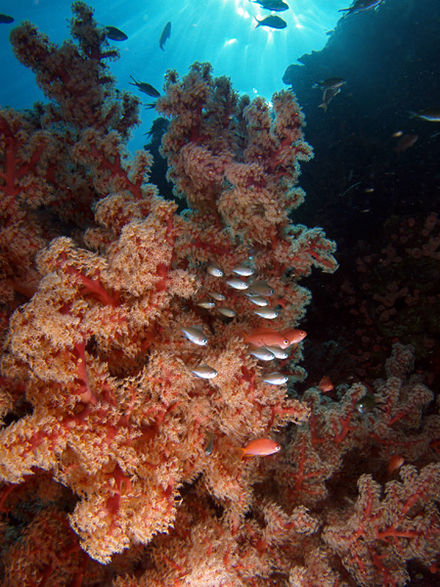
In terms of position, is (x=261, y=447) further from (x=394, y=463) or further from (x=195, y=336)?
(x=394, y=463)

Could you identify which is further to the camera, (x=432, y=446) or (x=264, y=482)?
(x=432, y=446)

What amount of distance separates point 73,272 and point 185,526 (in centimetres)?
235

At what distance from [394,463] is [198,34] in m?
50.4

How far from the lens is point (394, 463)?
11.5 ft

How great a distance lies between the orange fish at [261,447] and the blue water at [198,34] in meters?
29.0

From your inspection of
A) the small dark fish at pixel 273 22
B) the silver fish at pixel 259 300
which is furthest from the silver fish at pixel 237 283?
the small dark fish at pixel 273 22

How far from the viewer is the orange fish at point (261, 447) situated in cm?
271

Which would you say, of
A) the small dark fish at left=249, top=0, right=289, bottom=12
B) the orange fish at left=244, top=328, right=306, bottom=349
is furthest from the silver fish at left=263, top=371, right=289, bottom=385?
the small dark fish at left=249, top=0, right=289, bottom=12

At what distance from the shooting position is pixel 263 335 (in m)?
3.01

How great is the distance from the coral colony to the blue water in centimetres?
2697

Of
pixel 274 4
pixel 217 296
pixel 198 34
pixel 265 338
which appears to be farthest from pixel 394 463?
pixel 198 34

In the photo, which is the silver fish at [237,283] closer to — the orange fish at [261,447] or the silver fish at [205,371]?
the silver fish at [205,371]

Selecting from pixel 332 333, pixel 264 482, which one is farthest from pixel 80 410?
pixel 332 333

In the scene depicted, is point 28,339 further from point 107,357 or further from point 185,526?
point 185,526
